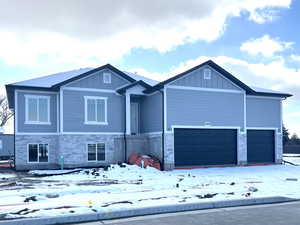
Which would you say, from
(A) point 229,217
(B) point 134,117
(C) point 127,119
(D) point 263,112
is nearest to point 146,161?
(C) point 127,119

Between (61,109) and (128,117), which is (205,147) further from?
(61,109)

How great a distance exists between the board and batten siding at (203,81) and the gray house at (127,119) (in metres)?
0.07

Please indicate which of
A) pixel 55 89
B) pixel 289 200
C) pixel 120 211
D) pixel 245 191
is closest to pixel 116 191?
pixel 120 211

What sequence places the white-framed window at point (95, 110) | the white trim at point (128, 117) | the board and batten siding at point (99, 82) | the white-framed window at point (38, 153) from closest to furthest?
the white-framed window at point (38, 153) < the board and batten siding at point (99, 82) < the white-framed window at point (95, 110) < the white trim at point (128, 117)

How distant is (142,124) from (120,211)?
1794 centimetres

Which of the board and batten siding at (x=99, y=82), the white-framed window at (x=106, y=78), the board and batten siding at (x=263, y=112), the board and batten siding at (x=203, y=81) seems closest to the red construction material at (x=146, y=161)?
the board and batten siding at (x=203, y=81)

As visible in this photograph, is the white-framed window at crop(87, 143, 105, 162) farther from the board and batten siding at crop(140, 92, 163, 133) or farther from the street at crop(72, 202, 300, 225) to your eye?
the street at crop(72, 202, 300, 225)

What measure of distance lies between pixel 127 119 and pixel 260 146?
1098 centimetres

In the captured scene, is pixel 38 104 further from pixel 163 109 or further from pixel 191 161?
pixel 191 161

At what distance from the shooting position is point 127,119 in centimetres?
2519

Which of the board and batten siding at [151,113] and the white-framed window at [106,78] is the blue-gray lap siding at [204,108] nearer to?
the board and batten siding at [151,113]

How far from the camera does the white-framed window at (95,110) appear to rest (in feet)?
80.3

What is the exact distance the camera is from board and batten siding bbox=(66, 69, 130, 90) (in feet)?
79.8

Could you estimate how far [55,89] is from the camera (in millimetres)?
23906
